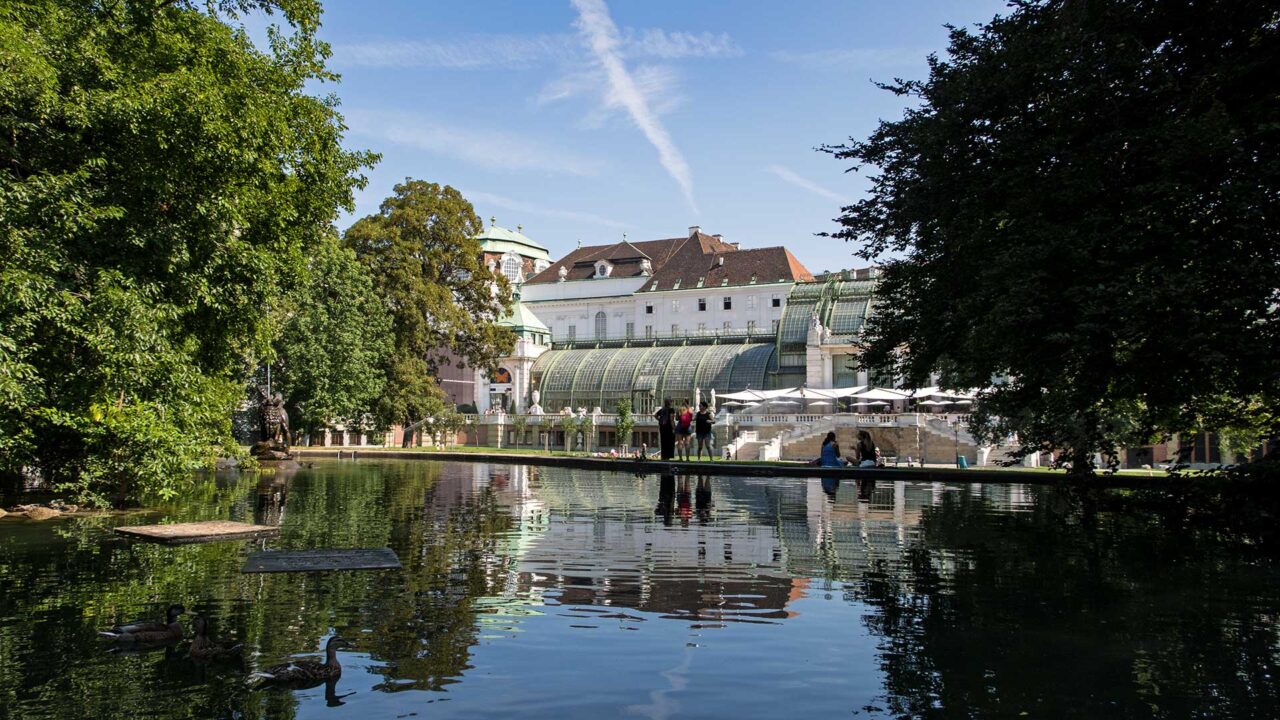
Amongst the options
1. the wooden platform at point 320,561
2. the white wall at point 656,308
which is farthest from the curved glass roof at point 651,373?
the wooden platform at point 320,561

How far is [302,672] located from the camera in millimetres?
6125

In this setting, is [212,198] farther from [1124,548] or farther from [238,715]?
[1124,548]

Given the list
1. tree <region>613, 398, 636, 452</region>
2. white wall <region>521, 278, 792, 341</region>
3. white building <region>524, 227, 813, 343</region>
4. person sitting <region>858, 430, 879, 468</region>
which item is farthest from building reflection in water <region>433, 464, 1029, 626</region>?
white wall <region>521, 278, 792, 341</region>

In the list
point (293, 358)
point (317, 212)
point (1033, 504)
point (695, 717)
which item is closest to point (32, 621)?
point (695, 717)

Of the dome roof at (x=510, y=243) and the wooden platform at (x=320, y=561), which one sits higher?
the dome roof at (x=510, y=243)

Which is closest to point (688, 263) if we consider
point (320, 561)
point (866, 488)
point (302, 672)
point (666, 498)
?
point (866, 488)

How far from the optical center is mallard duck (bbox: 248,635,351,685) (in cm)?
610

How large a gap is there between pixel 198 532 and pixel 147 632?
256 inches

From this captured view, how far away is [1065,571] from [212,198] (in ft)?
48.0

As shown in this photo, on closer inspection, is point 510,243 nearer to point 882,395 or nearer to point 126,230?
point 882,395

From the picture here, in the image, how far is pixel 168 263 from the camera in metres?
16.6

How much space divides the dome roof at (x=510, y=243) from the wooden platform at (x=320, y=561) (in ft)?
331

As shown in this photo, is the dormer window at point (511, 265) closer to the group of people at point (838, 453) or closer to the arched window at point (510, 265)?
the arched window at point (510, 265)

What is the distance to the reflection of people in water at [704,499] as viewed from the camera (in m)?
16.6
